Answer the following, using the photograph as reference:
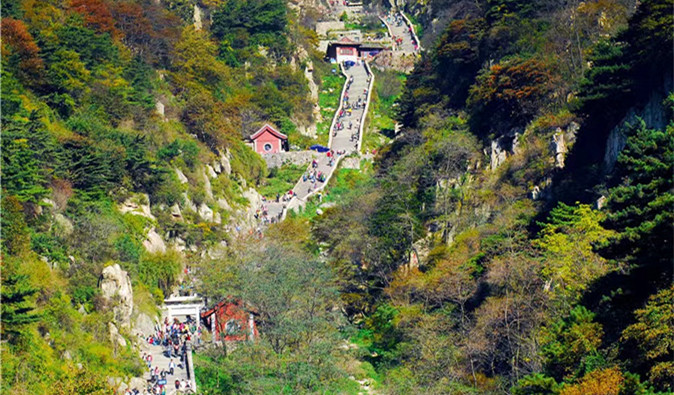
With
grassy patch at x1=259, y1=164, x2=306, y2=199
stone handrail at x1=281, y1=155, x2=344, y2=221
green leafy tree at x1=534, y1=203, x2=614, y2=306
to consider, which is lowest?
grassy patch at x1=259, y1=164, x2=306, y2=199

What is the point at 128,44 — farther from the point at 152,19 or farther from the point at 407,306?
the point at 407,306

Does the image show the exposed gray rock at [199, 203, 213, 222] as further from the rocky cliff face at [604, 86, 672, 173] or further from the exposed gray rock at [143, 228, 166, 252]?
the rocky cliff face at [604, 86, 672, 173]

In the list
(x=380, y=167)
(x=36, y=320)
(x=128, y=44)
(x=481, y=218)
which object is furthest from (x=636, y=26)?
(x=128, y=44)

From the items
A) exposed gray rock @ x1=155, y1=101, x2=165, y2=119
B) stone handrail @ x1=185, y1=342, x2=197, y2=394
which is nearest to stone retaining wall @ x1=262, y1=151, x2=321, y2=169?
exposed gray rock @ x1=155, y1=101, x2=165, y2=119

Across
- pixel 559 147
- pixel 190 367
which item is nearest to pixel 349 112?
pixel 559 147

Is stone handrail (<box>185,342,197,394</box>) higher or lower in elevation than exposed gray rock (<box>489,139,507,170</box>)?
lower

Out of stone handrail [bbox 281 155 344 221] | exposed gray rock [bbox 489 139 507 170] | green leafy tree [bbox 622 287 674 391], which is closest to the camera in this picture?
green leafy tree [bbox 622 287 674 391]
